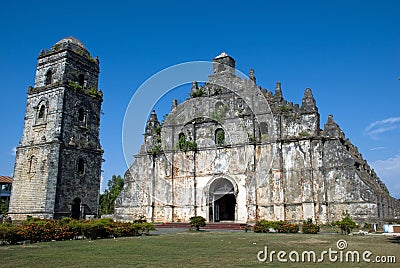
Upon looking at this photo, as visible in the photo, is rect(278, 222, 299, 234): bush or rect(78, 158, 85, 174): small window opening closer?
rect(278, 222, 299, 234): bush

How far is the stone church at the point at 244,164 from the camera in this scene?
24562 millimetres

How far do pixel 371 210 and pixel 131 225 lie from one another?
583 inches

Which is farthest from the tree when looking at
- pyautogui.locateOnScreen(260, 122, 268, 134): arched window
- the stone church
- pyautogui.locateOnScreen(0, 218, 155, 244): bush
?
pyautogui.locateOnScreen(0, 218, 155, 244): bush

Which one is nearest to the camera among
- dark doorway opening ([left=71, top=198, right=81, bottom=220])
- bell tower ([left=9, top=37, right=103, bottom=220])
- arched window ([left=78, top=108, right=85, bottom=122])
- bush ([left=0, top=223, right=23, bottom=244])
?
bush ([left=0, top=223, right=23, bottom=244])

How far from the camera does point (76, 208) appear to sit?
105ft

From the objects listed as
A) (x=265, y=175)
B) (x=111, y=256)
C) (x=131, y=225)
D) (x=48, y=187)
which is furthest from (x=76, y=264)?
(x=48, y=187)

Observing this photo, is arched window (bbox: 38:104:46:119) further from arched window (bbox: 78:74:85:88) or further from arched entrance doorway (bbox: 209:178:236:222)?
arched entrance doorway (bbox: 209:178:236:222)

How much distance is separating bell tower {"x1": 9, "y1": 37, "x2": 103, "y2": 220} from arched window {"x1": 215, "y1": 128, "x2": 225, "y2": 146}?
12.4m

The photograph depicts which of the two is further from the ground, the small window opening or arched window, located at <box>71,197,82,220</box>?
the small window opening

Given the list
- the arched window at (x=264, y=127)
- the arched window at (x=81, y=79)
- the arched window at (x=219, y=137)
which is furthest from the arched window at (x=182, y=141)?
the arched window at (x=81, y=79)

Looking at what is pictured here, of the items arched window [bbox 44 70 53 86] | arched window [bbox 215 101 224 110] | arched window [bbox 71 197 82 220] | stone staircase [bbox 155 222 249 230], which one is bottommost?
stone staircase [bbox 155 222 249 230]

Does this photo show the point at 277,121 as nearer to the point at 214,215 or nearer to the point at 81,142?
the point at 214,215

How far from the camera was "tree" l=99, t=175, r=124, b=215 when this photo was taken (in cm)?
5171

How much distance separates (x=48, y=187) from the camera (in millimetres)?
30000
